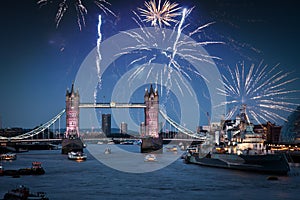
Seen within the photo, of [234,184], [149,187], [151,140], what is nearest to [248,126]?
[234,184]

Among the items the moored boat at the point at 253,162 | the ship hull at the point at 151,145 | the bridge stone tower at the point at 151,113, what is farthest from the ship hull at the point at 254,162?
the bridge stone tower at the point at 151,113

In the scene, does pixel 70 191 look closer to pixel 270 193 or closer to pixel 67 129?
pixel 270 193

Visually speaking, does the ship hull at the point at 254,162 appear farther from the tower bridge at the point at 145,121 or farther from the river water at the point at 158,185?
the tower bridge at the point at 145,121

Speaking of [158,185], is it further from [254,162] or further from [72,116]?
[72,116]

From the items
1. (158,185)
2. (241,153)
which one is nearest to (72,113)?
(241,153)

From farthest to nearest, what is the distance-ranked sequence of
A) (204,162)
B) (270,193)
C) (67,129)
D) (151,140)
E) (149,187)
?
(67,129) → (151,140) → (204,162) → (149,187) → (270,193)

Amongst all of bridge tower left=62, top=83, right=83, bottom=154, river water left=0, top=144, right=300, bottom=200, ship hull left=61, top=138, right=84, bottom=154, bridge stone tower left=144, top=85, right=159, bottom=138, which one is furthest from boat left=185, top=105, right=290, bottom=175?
bridge tower left=62, top=83, right=83, bottom=154
